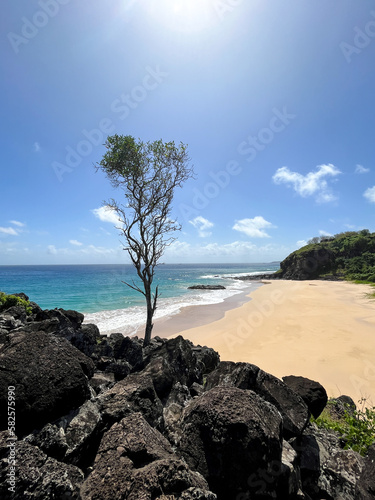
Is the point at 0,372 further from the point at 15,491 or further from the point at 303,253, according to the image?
the point at 303,253

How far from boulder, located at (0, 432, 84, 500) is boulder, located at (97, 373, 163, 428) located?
920 mm

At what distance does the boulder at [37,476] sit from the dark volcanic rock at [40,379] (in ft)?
2.03

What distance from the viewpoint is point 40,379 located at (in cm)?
364

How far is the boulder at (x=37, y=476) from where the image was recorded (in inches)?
91.1

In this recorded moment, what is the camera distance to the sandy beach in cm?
954

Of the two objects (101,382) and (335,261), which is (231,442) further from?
(335,261)

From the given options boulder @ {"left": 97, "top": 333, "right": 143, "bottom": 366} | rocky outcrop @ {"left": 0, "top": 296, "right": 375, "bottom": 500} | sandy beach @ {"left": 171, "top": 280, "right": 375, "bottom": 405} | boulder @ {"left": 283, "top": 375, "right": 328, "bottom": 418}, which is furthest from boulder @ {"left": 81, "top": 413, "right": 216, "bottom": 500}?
sandy beach @ {"left": 171, "top": 280, "right": 375, "bottom": 405}

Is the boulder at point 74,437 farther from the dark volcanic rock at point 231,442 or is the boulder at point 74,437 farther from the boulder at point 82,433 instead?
the dark volcanic rock at point 231,442

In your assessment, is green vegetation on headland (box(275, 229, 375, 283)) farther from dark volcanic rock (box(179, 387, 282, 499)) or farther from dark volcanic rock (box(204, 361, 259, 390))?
dark volcanic rock (box(179, 387, 282, 499))

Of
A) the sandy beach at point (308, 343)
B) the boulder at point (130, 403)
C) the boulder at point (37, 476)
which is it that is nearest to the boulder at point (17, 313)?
the boulder at point (130, 403)

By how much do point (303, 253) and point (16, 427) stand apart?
286ft

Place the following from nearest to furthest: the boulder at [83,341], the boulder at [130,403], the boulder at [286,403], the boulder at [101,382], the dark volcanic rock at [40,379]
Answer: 1. the dark volcanic rock at [40,379]
2. the boulder at [130,403]
3. the boulder at [286,403]
4. the boulder at [101,382]
5. the boulder at [83,341]

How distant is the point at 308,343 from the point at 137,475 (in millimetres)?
13899

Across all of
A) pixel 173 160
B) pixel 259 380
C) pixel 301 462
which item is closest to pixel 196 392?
pixel 259 380
